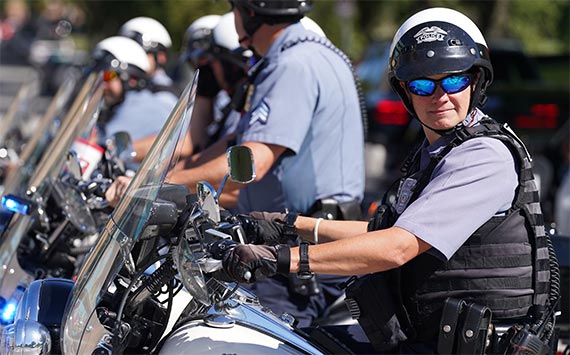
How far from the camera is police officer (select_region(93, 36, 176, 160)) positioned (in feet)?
23.2

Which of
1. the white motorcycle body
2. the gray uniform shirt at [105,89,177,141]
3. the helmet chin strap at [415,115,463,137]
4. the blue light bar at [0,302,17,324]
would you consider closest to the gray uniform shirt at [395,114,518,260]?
the helmet chin strap at [415,115,463,137]

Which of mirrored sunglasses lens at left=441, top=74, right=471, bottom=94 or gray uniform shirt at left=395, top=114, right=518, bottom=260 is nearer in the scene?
gray uniform shirt at left=395, top=114, right=518, bottom=260

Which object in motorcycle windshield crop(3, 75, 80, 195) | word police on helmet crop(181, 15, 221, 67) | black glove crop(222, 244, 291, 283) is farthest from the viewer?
word police on helmet crop(181, 15, 221, 67)

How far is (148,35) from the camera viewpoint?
8008 mm

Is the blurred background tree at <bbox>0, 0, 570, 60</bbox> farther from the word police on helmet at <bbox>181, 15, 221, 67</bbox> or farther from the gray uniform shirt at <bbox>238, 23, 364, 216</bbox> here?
A: the gray uniform shirt at <bbox>238, 23, 364, 216</bbox>

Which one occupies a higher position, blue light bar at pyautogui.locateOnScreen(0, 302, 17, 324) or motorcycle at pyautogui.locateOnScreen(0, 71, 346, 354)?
motorcycle at pyautogui.locateOnScreen(0, 71, 346, 354)

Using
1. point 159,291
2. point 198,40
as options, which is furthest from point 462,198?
point 198,40

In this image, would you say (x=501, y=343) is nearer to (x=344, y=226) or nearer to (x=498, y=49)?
(x=344, y=226)

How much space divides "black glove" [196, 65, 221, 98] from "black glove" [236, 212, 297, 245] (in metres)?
3.14

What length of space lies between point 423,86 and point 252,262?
2.74ft

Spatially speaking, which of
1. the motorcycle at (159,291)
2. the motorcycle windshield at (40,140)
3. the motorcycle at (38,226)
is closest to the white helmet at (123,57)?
the motorcycle windshield at (40,140)

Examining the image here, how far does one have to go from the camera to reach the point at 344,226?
3797 mm

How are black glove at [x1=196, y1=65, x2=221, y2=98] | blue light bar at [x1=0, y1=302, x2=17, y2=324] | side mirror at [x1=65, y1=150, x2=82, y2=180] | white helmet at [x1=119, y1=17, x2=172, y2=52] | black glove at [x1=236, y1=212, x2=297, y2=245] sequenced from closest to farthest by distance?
black glove at [x1=236, y1=212, x2=297, y2=245]
blue light bar at [x1=0, y1=302, x2=17, y2=324]
side mirror at [x1=65, y1=150, x2=82, y2=180]
black glove at [x1=196, y1=65, x2=221, y2=98]
white helmet at [x1=119, y1=17, x2=172, y2=52]

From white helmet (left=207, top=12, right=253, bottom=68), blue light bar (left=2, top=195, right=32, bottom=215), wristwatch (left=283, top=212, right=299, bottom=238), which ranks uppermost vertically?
white helmet (left=207, top=12, right=253, bottom=68)
